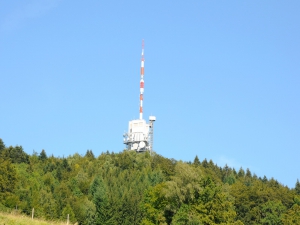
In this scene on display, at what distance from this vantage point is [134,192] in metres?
130

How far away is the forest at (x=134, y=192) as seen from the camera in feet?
280

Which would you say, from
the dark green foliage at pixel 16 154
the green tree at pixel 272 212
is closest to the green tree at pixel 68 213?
the green tree at pixel 272 212

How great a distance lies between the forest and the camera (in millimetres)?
85231

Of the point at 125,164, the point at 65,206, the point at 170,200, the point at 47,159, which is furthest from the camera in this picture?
the point at 47,159

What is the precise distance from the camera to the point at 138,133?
175000 mm

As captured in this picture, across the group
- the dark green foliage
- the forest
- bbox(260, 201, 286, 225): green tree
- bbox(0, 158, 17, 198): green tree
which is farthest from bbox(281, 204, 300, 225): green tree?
the dark green foliage

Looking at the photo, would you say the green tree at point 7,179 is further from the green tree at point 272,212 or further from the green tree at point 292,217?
the green tree at point 292,217

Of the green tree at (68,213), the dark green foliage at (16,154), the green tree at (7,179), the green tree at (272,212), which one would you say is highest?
the dark green foliage at (16,154)

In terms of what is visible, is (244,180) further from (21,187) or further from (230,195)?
(21,187)

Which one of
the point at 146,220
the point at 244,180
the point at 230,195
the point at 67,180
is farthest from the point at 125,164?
the point at 146,220

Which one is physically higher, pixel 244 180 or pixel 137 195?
pixel 244 180

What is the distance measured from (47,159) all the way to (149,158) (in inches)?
1205

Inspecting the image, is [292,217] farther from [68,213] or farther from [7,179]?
[7,179]

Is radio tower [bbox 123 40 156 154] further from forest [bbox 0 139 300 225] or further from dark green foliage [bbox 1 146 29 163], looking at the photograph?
dark green foliage [bbox 1 146 29 163]
